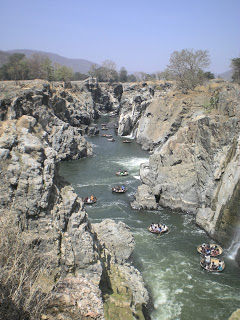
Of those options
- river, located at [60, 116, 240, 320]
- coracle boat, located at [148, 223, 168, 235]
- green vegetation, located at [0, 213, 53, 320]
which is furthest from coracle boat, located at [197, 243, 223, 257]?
green vegetation, located at [0, 213, 53, 320]

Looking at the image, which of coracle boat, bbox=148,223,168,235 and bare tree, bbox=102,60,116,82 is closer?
coracle boat, bbox=148,223,168,235

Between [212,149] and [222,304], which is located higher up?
[212,149]

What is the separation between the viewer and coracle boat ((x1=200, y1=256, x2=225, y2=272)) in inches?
857

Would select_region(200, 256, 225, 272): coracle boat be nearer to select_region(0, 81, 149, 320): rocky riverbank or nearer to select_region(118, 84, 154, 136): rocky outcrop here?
select_region(0, 81, 149, 320): rocky riverbank

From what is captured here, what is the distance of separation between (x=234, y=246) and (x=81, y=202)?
1461 centimetres

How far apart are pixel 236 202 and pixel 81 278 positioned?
16.7 m

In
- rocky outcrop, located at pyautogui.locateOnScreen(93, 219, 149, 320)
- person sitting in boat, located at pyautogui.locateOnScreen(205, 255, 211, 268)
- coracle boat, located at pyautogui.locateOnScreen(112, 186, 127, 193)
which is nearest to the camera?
rocky outcrop, located at pyautogui.locateOnScreen(93, 219, 149, 320)

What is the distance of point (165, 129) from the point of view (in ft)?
187

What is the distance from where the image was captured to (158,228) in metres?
27.3

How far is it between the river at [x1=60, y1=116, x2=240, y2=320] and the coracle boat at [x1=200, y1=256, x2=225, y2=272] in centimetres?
34

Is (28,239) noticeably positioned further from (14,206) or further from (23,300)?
(23,300)

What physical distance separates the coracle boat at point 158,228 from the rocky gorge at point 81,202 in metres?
3.58

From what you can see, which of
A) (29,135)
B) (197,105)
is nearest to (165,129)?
(197,105)

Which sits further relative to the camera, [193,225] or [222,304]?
[193,225]
